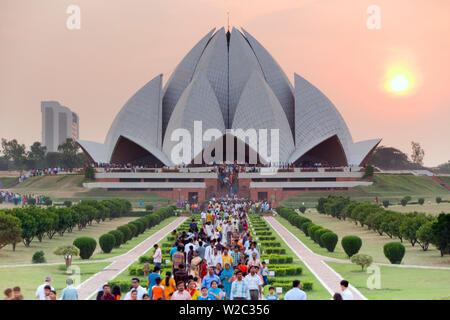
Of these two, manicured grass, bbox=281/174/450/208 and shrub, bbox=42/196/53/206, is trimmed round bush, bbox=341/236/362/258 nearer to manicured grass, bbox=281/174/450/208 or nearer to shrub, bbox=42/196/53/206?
manicured grass, bbox=281/174/450/208

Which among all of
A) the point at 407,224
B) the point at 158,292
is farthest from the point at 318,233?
the point at 158,292

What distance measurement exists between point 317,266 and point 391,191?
1365 inches

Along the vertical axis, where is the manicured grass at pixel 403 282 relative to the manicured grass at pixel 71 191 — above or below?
below

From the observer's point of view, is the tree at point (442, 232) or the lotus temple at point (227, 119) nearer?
the tree at point (442, 232)

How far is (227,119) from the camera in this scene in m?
63.8

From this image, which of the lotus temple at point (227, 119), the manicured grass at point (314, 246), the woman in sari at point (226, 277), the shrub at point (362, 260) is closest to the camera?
the woman in sari at point (226, 277)

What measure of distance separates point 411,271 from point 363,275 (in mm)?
1286

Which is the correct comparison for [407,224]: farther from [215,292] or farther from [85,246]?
[215,292]

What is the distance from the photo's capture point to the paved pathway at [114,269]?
1280cm

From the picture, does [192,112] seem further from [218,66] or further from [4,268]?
[4,268]

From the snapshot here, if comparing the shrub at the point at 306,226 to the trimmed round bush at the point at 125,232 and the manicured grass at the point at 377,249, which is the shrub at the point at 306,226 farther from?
the trimmed round bush at the point at 125,232

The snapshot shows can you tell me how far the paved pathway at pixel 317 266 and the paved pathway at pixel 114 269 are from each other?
4.79 m

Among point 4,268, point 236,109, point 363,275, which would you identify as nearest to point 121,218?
point 4,268

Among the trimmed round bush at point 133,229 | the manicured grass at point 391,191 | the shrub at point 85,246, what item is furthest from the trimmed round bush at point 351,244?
the manicured grass at point 391,191
